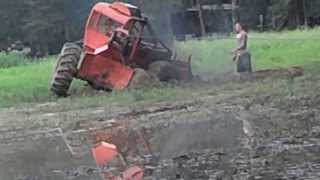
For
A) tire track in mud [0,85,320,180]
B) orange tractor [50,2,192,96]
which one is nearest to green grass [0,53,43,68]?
orange tractor [50,2,192,96]

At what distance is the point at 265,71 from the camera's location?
901 inches

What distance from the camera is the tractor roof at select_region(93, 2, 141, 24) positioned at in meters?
21.1

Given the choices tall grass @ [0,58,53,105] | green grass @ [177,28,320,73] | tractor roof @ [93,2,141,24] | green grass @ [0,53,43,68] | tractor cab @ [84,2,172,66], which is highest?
tractor roof @ [93,2,141,24]

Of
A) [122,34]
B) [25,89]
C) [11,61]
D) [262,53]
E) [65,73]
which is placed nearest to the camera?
[122,34]

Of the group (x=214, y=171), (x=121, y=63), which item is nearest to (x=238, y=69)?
(x=121, y=63)

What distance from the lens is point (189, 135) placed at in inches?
492

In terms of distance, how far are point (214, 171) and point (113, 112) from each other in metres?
7.61

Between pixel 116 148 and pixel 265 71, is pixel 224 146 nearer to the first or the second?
pixel 116 148

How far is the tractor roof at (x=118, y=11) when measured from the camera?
21094 millimetres

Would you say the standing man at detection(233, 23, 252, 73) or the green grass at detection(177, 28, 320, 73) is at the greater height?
the standing man at detection(233, 23, 252, 73)

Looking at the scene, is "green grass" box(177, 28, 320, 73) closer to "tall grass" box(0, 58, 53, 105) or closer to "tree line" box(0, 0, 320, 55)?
"tall grass" box(0, 58, 53, 105)

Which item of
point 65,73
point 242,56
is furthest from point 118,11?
point 242,56

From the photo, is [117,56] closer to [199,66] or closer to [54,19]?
[199,66]

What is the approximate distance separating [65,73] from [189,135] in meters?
8.80
